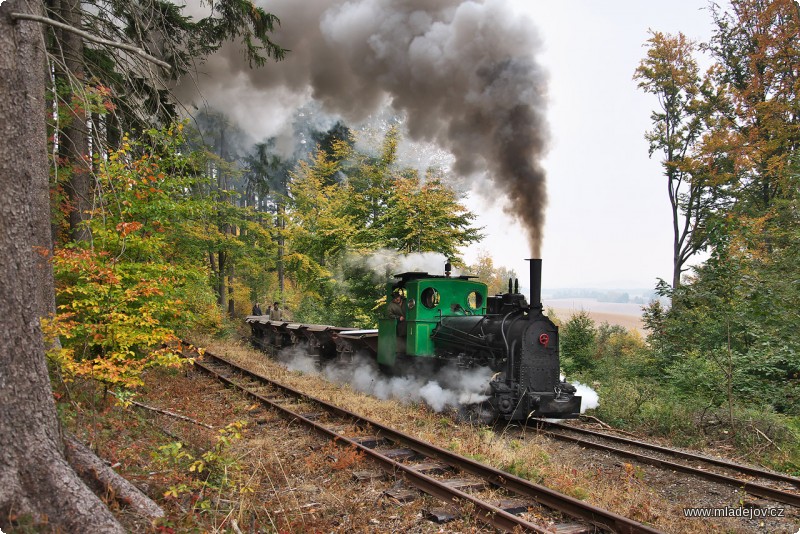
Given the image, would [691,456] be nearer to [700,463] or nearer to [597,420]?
[700,463]

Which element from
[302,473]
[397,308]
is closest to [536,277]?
[397,308]

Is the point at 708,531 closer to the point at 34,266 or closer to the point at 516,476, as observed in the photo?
the point at 516,476

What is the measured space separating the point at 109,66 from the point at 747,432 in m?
13.2

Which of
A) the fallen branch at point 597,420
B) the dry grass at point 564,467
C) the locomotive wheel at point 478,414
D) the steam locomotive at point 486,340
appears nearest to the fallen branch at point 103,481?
the dry grass at point 564,467

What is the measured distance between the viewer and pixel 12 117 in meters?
3.54

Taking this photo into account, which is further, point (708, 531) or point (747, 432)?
point (747, 432)

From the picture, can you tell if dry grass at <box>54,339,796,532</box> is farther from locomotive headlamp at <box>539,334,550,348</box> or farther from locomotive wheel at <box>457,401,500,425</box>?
locomotive headlamp at <box>539,334,550,348</box>

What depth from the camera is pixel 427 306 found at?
33.1 ft

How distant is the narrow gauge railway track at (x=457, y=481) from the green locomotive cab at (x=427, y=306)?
2211 mm

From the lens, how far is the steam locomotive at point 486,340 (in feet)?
26.0

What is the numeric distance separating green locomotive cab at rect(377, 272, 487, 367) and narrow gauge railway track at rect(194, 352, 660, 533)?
2.21 meters

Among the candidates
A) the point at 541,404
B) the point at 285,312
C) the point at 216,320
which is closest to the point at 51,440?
the point at 541,404

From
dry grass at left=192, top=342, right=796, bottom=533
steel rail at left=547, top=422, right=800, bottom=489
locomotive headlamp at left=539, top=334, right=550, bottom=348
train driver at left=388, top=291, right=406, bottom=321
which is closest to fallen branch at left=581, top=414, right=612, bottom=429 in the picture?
steel rail at left=547, top=422, right=800, bottom=489

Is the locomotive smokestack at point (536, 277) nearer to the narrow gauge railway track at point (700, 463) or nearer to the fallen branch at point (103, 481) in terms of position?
the narrow gauge railway track at point (700, 463)
